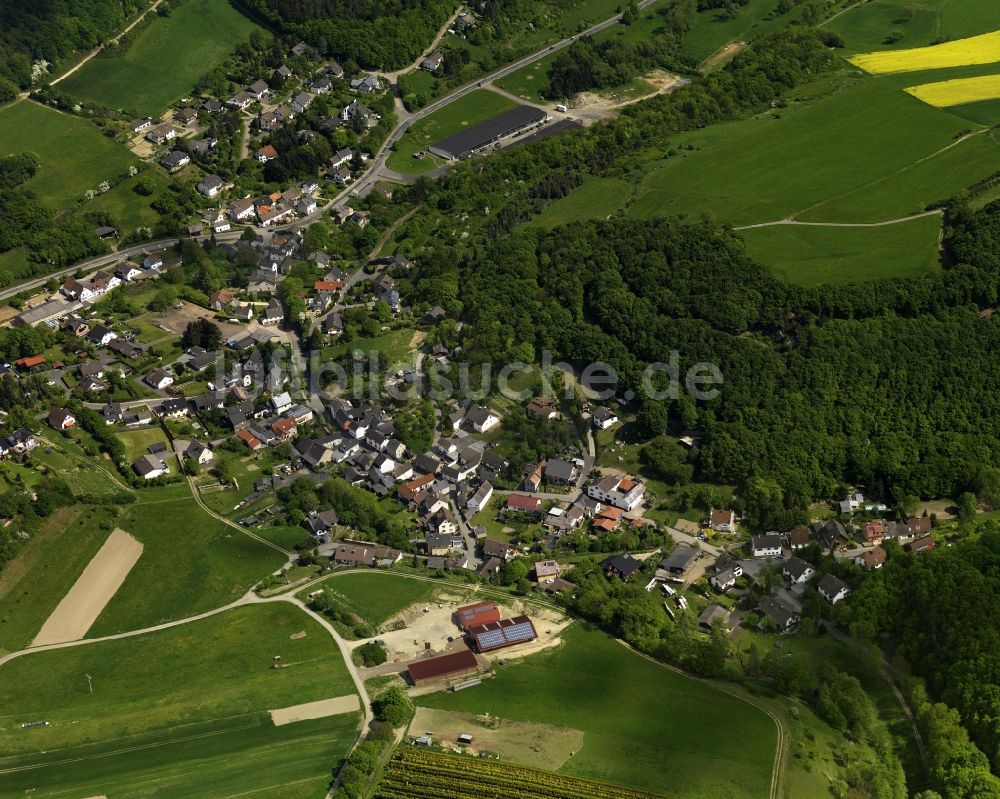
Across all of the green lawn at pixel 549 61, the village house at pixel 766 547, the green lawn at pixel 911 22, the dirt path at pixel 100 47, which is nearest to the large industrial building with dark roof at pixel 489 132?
the green lawn at pixel 549 61

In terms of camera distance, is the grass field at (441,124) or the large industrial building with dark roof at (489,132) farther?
the large industrial building with dark roof at (489,132)

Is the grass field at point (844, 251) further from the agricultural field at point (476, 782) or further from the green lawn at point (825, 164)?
the agricultural field at point (476, 782)

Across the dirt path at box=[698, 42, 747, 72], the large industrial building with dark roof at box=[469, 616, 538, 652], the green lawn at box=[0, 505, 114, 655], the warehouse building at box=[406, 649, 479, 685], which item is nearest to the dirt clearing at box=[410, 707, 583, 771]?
Answer: the warehouse building at box=[406, 649, 479, 685]

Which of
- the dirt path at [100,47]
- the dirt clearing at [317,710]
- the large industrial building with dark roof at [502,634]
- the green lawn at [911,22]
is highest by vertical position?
the dirt path at [100,47]

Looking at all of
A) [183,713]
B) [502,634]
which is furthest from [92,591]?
[502,634]

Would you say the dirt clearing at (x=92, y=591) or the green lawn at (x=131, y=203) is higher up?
the green lawn at (x=131, y=203)

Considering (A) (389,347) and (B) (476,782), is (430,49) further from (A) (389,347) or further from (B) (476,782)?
(B) (476,782)

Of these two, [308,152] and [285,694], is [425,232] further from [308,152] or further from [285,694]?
[285,694]

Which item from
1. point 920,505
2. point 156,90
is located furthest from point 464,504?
point 156,90
